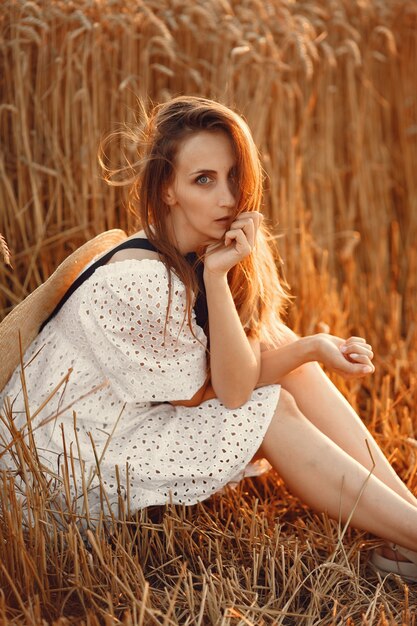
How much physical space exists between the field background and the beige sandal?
40 millimetres

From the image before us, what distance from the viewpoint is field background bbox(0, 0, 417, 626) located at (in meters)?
1.32

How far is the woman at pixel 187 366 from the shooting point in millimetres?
1479

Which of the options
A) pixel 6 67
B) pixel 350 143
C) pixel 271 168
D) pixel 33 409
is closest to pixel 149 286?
pixel 33 409

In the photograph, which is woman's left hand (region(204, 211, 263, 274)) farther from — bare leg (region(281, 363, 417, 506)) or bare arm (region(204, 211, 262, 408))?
bare leg (region(281, 363, 417, 506))

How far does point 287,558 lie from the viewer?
4.82 feet

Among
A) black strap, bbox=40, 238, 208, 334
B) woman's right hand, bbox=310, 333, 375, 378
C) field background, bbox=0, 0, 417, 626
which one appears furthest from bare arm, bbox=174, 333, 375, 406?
field background, bbox=0, 0, 417, 626

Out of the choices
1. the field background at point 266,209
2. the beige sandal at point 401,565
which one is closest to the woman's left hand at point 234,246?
the field background at point 266,209

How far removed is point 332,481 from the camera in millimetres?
1497

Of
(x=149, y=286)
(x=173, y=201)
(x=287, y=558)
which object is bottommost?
(x=287, y=558)

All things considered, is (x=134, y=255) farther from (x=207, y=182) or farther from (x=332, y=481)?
(x=332, y=481)

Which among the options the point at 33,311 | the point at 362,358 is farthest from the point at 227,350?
the point at 33,311

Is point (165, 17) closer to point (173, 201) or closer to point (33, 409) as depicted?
point (173, 201)

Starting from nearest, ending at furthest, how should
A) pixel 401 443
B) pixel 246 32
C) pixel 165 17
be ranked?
1. pixel 401 443
2. pixel 165 17
3. pixel 246 32

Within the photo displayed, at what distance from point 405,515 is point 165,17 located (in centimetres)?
150
